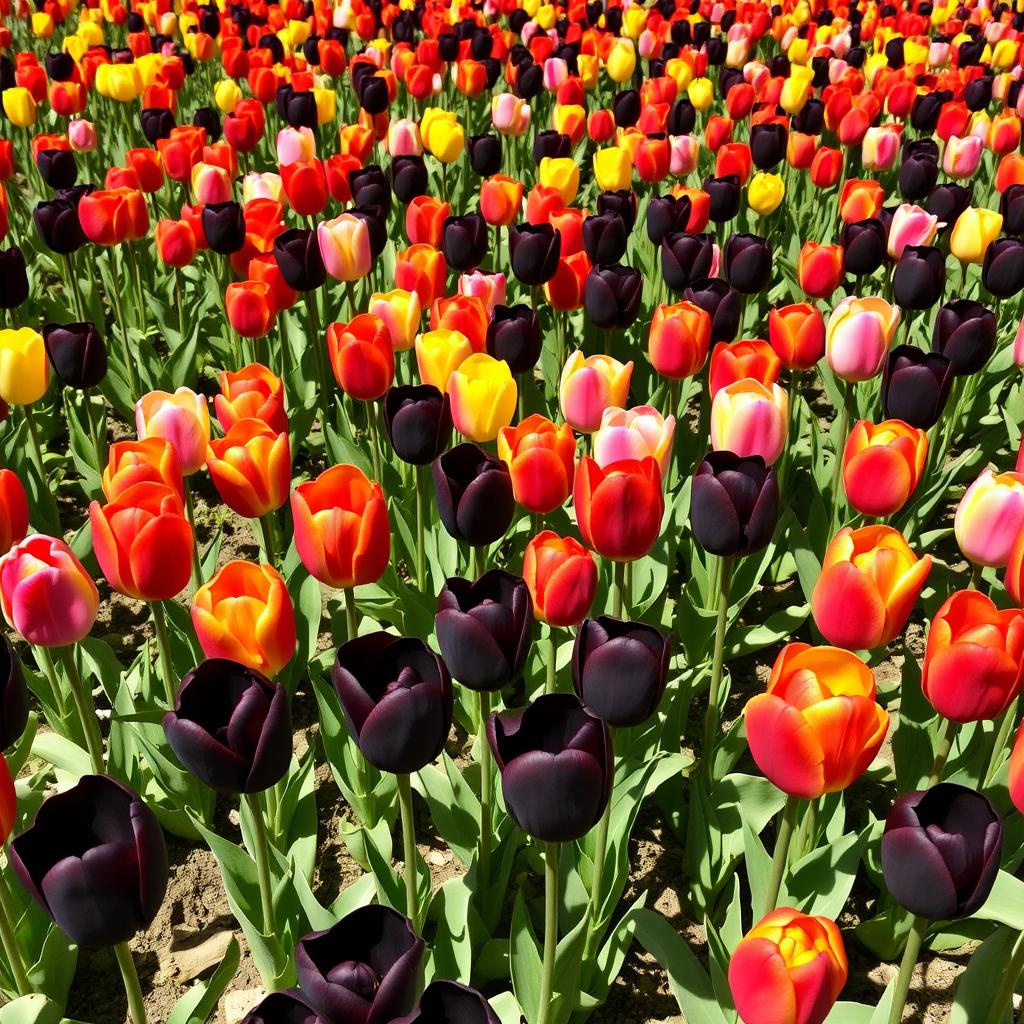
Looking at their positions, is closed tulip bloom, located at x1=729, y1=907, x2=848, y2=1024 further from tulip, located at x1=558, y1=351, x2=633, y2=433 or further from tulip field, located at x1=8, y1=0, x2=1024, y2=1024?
tulip, located at x1=558, y1=351, x2=633, y2=433

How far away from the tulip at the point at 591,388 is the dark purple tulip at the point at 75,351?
133 cm

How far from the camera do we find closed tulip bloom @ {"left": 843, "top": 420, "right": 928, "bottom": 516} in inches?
95.7

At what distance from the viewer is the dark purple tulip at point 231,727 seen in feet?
5.38

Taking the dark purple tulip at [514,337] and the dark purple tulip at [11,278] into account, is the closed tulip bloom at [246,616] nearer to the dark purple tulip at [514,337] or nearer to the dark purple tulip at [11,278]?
the dark purple tulip at [514,337]

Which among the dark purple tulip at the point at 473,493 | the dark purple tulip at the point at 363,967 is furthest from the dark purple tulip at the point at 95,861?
the dark purple tulip at the point at 473,493

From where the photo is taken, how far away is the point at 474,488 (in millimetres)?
2244

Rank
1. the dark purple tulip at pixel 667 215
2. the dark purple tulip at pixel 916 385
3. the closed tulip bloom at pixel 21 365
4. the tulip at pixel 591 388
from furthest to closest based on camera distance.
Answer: the dark purple tulip at pixel 667 215, the closed tulip bloom at pixel 21 365, the tulip at pixel 591 388, the dark purple tulip at pixel 916 385

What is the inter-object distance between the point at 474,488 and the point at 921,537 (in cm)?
192

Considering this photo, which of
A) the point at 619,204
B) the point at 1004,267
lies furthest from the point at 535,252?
the point at 1004,267

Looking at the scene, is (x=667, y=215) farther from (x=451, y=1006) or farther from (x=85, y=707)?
(x=451, y=1006)

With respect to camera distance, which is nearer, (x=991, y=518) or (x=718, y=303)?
(x=991, y=518)

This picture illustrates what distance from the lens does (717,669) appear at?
102 inches

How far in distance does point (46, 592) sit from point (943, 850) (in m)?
1.58

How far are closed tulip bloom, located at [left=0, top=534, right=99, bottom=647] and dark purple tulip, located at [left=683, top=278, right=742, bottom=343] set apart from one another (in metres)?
2.05
